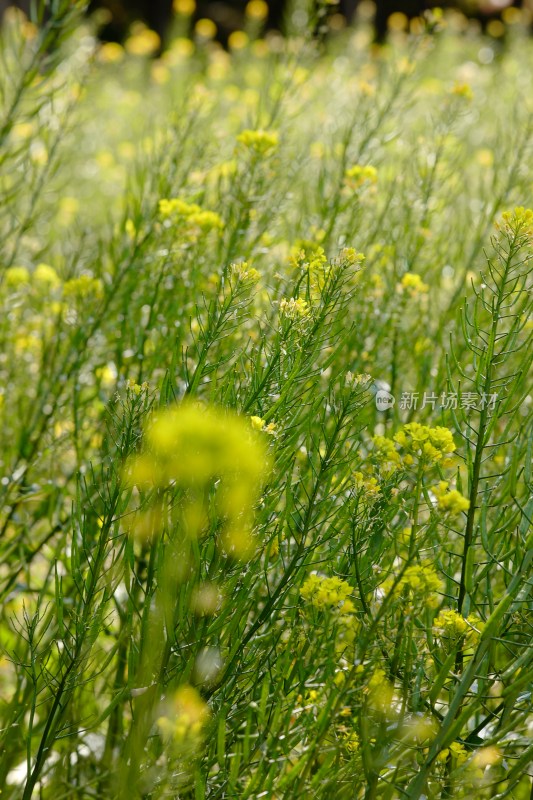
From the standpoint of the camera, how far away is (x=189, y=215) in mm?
2131

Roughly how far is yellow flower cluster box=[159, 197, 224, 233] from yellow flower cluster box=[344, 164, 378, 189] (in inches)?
19.2

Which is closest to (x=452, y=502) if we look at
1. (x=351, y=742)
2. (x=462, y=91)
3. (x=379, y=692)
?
(x=379, y=692)

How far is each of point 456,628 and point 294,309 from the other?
0.55 m

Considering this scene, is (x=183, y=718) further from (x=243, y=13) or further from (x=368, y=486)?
(x=243, y=13)

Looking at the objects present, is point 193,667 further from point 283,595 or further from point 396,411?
point 396,411

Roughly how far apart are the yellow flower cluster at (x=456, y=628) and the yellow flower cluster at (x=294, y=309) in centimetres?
51

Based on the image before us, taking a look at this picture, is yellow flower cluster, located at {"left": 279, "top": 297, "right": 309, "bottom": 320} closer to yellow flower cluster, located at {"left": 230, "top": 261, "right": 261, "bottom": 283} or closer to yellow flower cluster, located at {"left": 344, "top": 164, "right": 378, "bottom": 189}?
yellow flower cluster, located at {"left": 230, "top": 261, "right": 261, "bottom": 283}

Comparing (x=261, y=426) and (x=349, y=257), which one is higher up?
(x=349, y=257)

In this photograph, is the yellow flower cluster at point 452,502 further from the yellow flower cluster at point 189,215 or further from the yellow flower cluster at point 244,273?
the yellow flower cluster at point 189,215

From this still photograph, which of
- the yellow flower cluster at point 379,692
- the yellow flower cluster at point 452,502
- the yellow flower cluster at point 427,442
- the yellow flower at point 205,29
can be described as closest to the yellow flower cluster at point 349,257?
the yellow flower cluster at point 427,442

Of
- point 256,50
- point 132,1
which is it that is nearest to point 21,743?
point 256,50

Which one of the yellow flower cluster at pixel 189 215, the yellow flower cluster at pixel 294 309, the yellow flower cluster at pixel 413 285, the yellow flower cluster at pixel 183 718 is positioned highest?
the yellow flower cluster at pixel 189 215

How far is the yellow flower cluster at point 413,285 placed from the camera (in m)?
2.27

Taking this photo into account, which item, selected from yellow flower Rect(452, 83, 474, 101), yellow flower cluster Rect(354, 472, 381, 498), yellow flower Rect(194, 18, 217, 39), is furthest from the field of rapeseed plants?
yellow flower Rect(194, 18, 217, 39)
